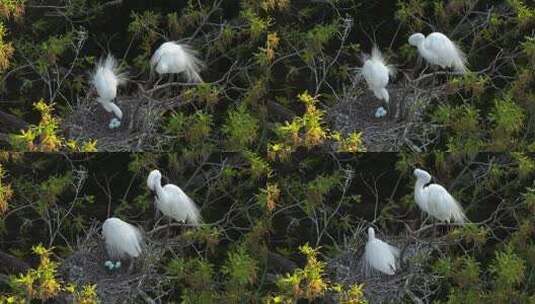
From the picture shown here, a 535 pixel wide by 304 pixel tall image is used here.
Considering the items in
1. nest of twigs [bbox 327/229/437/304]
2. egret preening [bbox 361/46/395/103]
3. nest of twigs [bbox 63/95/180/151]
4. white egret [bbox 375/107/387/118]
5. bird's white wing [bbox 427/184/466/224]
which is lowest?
nest of twigs [bbox 327/229/437/304]

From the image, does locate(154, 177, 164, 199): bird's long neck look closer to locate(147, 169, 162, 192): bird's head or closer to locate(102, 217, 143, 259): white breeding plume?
locate(147, 169, 162, 192): bird's head

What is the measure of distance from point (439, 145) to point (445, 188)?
0.17 m

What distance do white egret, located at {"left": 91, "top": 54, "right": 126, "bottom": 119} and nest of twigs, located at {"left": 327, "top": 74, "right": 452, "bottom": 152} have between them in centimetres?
78

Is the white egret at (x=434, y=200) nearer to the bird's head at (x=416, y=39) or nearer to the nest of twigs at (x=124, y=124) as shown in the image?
the bird's head at (x=416, y=39)

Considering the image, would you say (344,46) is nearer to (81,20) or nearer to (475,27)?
(475,27)

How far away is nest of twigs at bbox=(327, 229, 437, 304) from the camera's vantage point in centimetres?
312

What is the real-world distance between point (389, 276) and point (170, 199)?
0.87 m

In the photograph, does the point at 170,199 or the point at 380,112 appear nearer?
the point at 170,199

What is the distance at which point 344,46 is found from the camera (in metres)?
3.24

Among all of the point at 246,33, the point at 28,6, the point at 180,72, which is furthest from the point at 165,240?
the point at 28,6

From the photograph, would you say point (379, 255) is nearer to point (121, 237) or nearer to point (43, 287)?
point (121, 237)

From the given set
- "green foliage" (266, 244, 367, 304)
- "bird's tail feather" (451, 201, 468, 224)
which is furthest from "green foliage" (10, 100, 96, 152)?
"bird's tail feather" (451, 201, 468, 224)

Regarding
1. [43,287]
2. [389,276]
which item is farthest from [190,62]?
[389,276]

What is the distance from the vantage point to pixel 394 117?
10.2 ft
